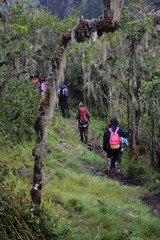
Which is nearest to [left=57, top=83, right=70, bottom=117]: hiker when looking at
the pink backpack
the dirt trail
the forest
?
the forest

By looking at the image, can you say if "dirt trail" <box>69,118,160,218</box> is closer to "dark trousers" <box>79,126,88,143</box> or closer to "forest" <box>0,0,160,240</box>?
"forest" <box>0,0,160,240</box>

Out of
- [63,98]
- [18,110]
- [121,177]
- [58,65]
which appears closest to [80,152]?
[121,177]

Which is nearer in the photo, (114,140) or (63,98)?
(114,140)

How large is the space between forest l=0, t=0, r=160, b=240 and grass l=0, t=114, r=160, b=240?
0.06ft

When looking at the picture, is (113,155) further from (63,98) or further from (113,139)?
(63,98)

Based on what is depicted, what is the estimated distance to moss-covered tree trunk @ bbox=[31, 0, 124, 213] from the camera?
610 cm

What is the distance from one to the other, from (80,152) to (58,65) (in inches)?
342

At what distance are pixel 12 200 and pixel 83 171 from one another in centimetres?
676

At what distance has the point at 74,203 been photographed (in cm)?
872

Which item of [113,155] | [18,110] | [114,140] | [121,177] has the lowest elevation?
[121,177]

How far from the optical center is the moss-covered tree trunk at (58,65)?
6.10 metres

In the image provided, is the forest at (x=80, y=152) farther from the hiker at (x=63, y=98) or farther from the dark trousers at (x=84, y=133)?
the hiker at (x=63, y=98)

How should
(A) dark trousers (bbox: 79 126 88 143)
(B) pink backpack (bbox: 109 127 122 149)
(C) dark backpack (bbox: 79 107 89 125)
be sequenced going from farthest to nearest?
(A) dark trousers (bbox: 79 126 88 143) < (C) dark backpack (bbox: 79 107 89 125) < (B) pink backpack (bbox: 109 127 122 149)

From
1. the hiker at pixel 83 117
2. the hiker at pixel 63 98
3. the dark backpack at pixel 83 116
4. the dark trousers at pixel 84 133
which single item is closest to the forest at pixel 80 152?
the dark trousers at pixel 84 133
